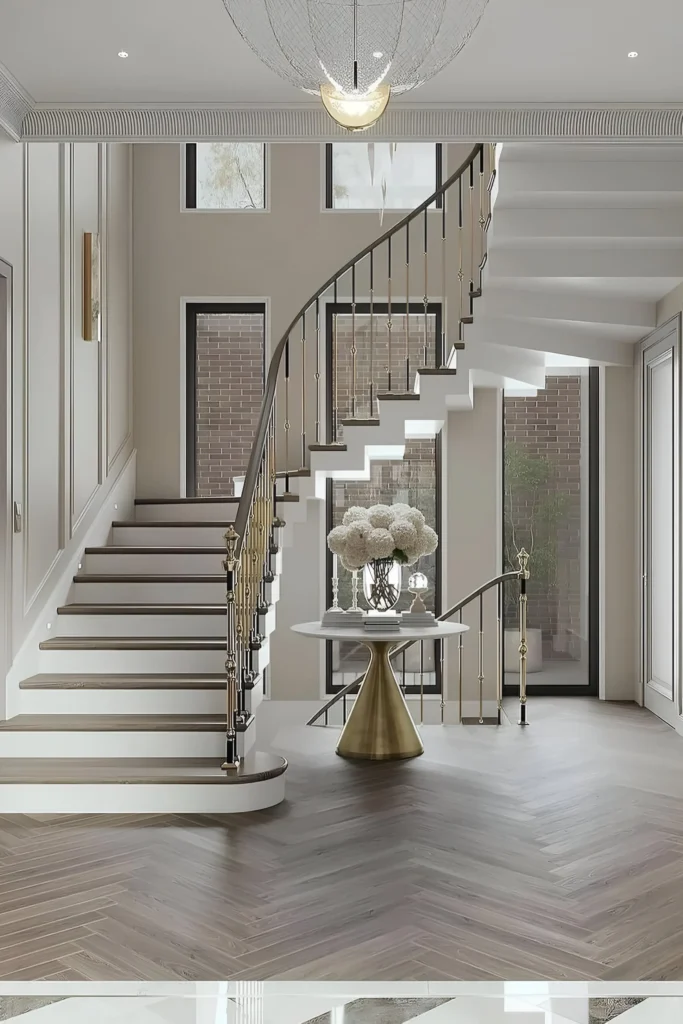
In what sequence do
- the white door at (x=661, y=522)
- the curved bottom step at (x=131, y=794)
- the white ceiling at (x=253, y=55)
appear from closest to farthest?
the white ceiling at (x=253, y=55), the curved bottom step at (x=131, y=794), the white door at (x=661, y=522)

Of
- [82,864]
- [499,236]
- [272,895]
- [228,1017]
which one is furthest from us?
[499,236]

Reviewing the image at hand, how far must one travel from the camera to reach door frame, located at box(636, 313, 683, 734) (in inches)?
261

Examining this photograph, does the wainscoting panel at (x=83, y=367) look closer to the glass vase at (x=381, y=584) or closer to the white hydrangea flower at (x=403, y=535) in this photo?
the glass vase at (x=381, y=584)

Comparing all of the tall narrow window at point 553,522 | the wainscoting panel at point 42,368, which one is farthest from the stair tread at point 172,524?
the tall narrow window at point 553,522

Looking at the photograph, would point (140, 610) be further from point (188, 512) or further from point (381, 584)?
point (188, 512)

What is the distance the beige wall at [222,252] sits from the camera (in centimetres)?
858

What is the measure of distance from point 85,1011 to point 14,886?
3.57 feet

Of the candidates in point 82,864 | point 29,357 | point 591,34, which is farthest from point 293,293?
point 82,864

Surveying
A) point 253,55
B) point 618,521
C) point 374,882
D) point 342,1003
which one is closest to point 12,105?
point 253,55

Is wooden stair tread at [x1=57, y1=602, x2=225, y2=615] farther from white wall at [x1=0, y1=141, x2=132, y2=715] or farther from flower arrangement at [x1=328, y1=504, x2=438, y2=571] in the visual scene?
flower arrangement at [x1=328, y1=504, x2=438, y2=571]

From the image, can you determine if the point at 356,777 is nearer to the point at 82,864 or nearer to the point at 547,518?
the point at 82,864

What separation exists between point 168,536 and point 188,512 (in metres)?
0.64

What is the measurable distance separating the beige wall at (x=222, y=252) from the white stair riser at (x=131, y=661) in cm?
317

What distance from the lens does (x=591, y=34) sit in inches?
169
